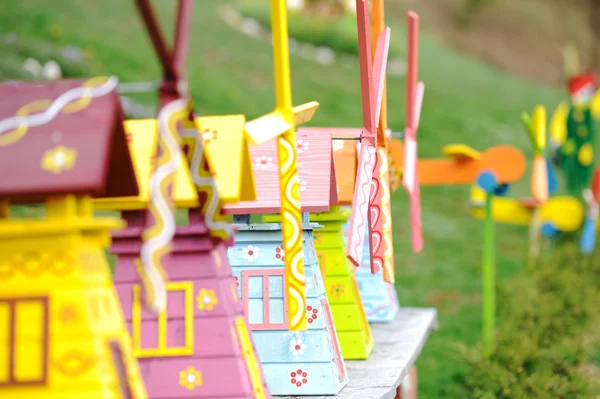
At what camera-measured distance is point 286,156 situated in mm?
3232

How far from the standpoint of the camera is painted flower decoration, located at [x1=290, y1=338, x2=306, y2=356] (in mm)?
4223

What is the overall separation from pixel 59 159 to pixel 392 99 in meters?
15.7

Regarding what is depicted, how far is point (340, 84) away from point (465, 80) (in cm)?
537

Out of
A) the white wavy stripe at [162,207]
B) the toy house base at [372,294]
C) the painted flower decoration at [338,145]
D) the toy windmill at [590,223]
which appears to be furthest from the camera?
the toy windmill at [590,223]

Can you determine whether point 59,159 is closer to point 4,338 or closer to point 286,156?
point 4,338

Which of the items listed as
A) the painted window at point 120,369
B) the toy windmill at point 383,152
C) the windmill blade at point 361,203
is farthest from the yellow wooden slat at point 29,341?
the toy windmill at point 383,152

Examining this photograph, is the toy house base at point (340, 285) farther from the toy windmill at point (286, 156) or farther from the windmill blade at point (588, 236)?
the windmill blade at point (588, 236)

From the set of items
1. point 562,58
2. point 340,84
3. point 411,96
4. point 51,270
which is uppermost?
point 562,58

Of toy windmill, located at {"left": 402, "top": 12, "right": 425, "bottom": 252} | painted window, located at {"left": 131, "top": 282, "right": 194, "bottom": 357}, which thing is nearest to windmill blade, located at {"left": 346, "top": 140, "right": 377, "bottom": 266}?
painted window, located at {"left": 131, "top": 282, "right": 194, "bottom": 357}

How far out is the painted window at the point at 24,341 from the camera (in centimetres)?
230

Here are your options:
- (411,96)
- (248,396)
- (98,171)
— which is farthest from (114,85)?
(411,96)

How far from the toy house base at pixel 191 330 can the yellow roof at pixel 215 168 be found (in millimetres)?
104

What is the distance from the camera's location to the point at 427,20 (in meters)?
26.5

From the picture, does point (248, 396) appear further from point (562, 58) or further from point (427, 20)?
point (562, 58)
